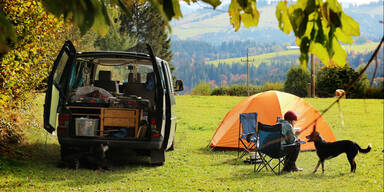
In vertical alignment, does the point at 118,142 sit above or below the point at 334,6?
below

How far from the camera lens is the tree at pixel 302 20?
1.89 meters

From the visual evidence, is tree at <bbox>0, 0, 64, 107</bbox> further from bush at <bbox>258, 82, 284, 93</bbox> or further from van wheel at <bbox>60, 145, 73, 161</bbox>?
bush at <bbox>258, 82, 284, 93</bbox>

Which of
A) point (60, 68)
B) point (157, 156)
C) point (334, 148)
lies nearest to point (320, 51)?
point (334, 148)

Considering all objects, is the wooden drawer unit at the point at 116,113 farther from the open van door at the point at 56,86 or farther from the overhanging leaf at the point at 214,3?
the overhanging leaf at the point at 214,3

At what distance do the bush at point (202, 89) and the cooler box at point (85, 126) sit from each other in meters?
31.8

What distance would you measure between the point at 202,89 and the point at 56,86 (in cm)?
3293

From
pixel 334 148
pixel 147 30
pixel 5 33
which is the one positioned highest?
pixel 147 30

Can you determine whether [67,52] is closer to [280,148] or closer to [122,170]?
[122,170]

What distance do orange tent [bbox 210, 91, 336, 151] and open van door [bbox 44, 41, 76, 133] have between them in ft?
12.7

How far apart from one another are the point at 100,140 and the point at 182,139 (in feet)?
17.0

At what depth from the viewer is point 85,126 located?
7.31 metres

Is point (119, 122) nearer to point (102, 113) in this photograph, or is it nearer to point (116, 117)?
point (116, 117)

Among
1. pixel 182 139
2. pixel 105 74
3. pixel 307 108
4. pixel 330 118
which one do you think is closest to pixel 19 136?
pixel 105 74

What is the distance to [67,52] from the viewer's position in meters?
7.55
